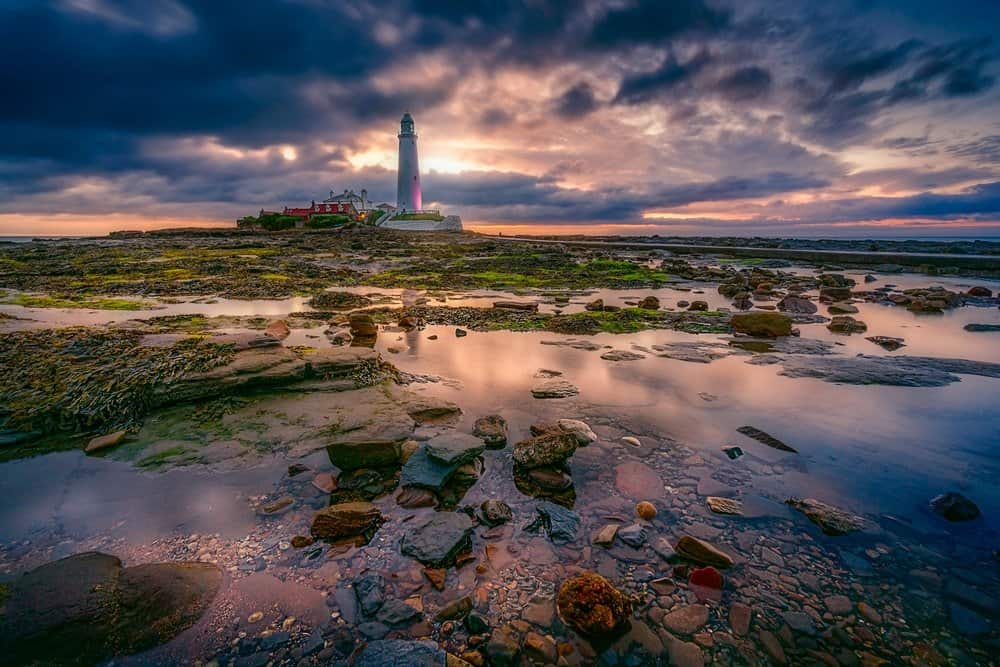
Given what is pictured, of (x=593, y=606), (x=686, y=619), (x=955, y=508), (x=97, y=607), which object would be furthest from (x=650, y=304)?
(x=97, y=607)

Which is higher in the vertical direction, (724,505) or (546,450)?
(546,450)

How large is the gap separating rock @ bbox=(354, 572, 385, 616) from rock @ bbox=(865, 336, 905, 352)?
12313 mm

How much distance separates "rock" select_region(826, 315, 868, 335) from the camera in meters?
12.1

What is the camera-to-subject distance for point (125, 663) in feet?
8.42

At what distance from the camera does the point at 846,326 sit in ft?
40.0

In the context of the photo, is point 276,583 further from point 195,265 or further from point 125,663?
point 195,265

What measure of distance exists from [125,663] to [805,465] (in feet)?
20.4

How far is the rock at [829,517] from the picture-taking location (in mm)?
3785

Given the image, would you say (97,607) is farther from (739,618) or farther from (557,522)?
(739,618)

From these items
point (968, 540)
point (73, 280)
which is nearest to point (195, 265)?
point (73, 280)

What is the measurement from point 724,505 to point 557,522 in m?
1.65

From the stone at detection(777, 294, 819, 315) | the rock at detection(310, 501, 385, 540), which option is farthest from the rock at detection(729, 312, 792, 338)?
the rock at detection(310, 501, 385, 540)

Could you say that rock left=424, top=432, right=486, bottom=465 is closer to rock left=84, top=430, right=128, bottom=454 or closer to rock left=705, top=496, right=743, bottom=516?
rock left=705, top=496, right=743, bottom=516

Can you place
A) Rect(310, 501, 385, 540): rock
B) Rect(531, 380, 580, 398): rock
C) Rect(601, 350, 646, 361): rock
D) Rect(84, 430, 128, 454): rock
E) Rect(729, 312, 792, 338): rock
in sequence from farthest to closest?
Rect(729, 312, 792, 338): rock
Rect(601, 350, 646, 361): rock
Rect(531, 380, 580, 398): rock
Rect(84, 430, 128, 454): rock
Rect(310, 501, 385, 540): rock
